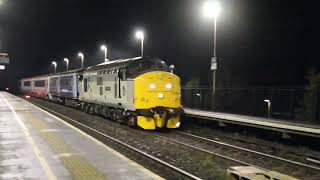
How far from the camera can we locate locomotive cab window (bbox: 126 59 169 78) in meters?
20.2

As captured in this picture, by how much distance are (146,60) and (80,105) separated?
14.7 m

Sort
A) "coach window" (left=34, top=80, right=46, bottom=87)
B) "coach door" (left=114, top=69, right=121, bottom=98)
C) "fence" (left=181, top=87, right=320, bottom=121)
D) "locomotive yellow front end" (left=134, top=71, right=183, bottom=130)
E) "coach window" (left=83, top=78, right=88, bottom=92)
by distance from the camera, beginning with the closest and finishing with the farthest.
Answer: "locomotive yellow front end" (left=134, top=71, right=183, bottom=130) → "fence" (left=181, top=87, right=320, bottom=121) → "coach door" (left=114, top=69, right=121, bottom=98) → "coach window" (left=83, top=78, right=88, bottom=92) → "coach window" (left=34, top=80, right=46, bottom=87)

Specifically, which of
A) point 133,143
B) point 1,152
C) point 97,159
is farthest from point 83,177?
point 133,143

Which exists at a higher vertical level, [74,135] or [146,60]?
[146,60]

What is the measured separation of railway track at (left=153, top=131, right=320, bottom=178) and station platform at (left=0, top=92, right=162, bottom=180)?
3.53 metres

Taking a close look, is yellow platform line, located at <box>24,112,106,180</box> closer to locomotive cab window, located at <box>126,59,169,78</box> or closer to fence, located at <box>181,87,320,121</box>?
locomotive cab window, located at <box>126,59,169,78</box>

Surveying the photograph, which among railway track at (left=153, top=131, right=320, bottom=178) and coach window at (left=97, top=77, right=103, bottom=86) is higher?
coach window at (left=97, top=77, right=103, bottom=86)

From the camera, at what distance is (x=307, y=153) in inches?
558

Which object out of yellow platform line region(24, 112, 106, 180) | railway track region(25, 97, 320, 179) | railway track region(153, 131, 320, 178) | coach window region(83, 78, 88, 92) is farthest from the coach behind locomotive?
coach window region(83, 78, 88, 92)

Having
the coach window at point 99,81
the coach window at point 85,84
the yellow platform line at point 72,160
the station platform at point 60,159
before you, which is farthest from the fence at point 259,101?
the yellow platform line at point 72,160

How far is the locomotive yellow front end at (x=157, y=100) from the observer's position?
19.4 m

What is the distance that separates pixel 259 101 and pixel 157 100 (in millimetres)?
7479

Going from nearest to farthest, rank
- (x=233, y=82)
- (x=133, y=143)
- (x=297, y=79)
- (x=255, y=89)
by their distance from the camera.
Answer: (x=133, y=143)
(x=255, y=89)
(x=233, y=82)
(x=297, y=79)

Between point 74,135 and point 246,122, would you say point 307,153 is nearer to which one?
point 246,122
